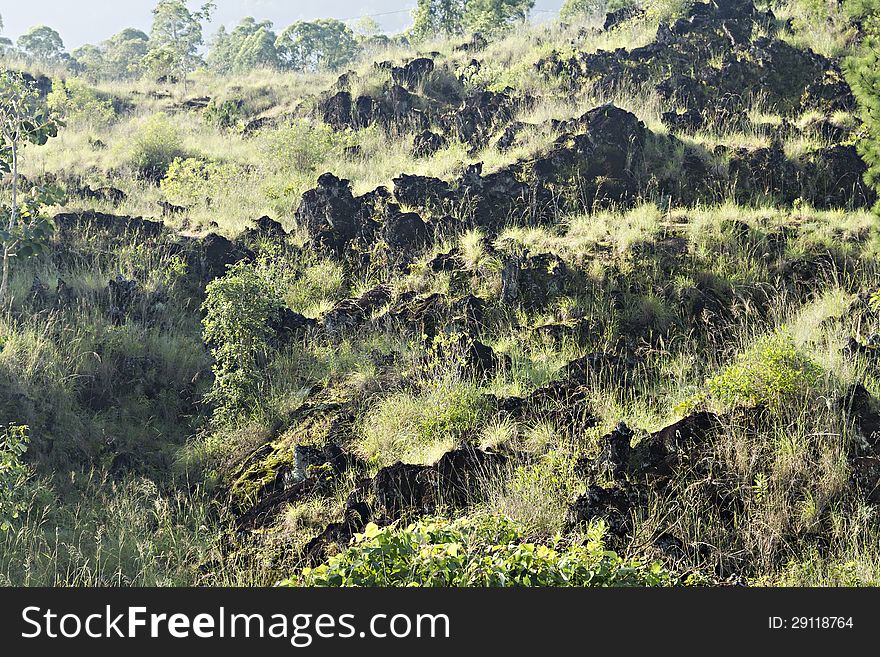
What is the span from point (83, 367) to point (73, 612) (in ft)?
15.3

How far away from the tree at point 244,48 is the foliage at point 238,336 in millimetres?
38142

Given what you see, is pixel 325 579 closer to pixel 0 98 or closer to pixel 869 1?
pixel 0 98

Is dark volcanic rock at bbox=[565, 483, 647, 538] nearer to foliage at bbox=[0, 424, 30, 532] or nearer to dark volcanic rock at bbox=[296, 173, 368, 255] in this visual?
foliage at bbox=[0, 424, 30, 532]

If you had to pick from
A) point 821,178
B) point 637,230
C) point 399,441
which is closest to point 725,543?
point 399,441

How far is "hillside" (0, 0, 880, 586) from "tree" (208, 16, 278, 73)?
34455 millimetres

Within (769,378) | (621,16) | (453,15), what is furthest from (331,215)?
(453,15)

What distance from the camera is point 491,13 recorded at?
25281 millimetres

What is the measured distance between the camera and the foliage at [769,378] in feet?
18.0

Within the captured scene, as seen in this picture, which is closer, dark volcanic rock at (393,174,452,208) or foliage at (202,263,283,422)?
foliage at (202,263,283,422)

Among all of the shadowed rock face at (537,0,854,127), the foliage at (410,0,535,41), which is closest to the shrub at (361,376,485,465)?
the shadowed rock face at (537,0,854,127)

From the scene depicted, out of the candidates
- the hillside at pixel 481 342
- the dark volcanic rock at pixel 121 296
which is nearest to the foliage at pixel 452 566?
the hillside at pixel 481 342

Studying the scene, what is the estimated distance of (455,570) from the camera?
3447mm

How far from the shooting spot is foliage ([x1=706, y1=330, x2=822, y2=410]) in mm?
5496

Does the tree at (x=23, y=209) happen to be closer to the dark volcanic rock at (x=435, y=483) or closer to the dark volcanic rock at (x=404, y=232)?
the dark volcanic rock at (x=404, y=232)
